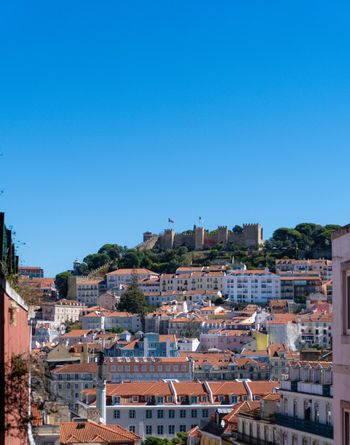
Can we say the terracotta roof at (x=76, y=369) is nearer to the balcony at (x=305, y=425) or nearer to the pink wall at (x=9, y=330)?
the balcony at (x=305, y=425)

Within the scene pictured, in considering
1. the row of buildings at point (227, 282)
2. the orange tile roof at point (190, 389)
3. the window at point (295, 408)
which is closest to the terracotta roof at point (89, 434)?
the window at point (295, 408)

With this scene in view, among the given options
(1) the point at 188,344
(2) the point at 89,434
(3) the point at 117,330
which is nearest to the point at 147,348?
(1) the point at 188,344

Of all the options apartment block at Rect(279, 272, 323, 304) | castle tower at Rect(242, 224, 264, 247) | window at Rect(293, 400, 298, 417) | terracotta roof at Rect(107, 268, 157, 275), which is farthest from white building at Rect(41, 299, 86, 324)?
window at Rect(293, 400, 298, 417)

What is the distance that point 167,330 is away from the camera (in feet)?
439

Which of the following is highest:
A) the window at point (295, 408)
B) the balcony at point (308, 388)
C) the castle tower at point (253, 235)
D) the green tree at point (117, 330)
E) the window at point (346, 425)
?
the castle tower at point (253, 235)

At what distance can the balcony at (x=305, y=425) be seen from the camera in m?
23.0

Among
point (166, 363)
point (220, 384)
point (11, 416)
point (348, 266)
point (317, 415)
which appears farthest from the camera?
point (166, 363)

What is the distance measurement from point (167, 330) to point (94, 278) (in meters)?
52.4

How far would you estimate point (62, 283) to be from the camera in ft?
601

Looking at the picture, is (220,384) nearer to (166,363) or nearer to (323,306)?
(166,363)

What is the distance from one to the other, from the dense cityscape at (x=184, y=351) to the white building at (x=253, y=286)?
0.49ft

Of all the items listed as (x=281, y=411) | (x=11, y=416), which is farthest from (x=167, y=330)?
(x=11, y=416)

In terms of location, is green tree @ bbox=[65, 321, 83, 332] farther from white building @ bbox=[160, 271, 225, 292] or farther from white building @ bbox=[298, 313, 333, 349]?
white building @ bbox=[298, 313, 333, 349]

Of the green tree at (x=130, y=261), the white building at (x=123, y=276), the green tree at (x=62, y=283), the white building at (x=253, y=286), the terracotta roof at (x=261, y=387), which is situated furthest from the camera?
the green tree at (x=130, y=261)
